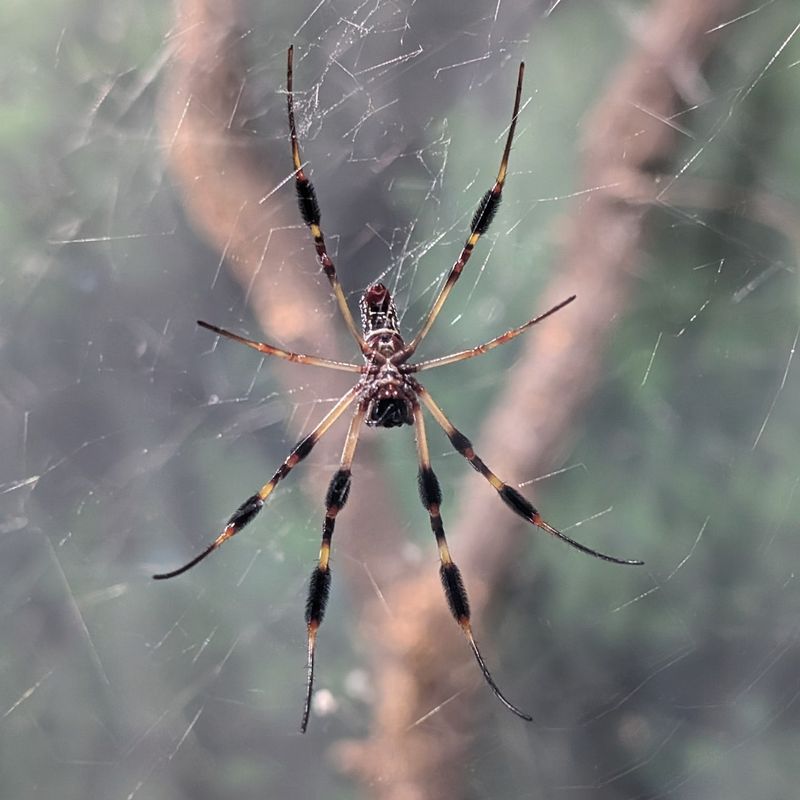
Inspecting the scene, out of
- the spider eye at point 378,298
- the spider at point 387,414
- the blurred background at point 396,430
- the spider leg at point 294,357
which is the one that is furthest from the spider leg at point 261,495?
the blurred background at point 396,430

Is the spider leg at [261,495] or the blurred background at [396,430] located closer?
the spider leg at [261,495]

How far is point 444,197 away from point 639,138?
54 cm

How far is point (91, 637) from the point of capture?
3.04 meters

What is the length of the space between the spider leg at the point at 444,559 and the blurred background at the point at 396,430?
26.4 inches

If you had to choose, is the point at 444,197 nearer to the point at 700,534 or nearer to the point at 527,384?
the point at 527,384

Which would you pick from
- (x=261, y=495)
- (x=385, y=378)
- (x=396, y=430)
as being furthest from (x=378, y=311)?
(x=396, y=430)

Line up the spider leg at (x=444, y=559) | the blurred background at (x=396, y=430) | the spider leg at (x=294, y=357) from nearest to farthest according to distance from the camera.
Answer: the spider leg at (x=294, y=357), the spider leg at (x=444, y=559), the blurred background at (x=396, y=430)

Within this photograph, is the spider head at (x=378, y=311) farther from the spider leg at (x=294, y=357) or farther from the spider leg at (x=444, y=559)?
the spider leg at (x=444, y=559)

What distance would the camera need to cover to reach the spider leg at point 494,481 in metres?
1.64

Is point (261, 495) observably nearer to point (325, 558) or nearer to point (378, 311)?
point (325, 558)

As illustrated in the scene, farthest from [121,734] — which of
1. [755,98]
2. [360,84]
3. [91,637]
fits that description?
[755,98]

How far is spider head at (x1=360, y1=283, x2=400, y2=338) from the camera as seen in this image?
1.56m

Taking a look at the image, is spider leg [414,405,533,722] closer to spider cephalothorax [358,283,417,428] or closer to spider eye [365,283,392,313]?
spider cephalothorax [358,283,417,428]

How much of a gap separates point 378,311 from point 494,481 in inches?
17.5
